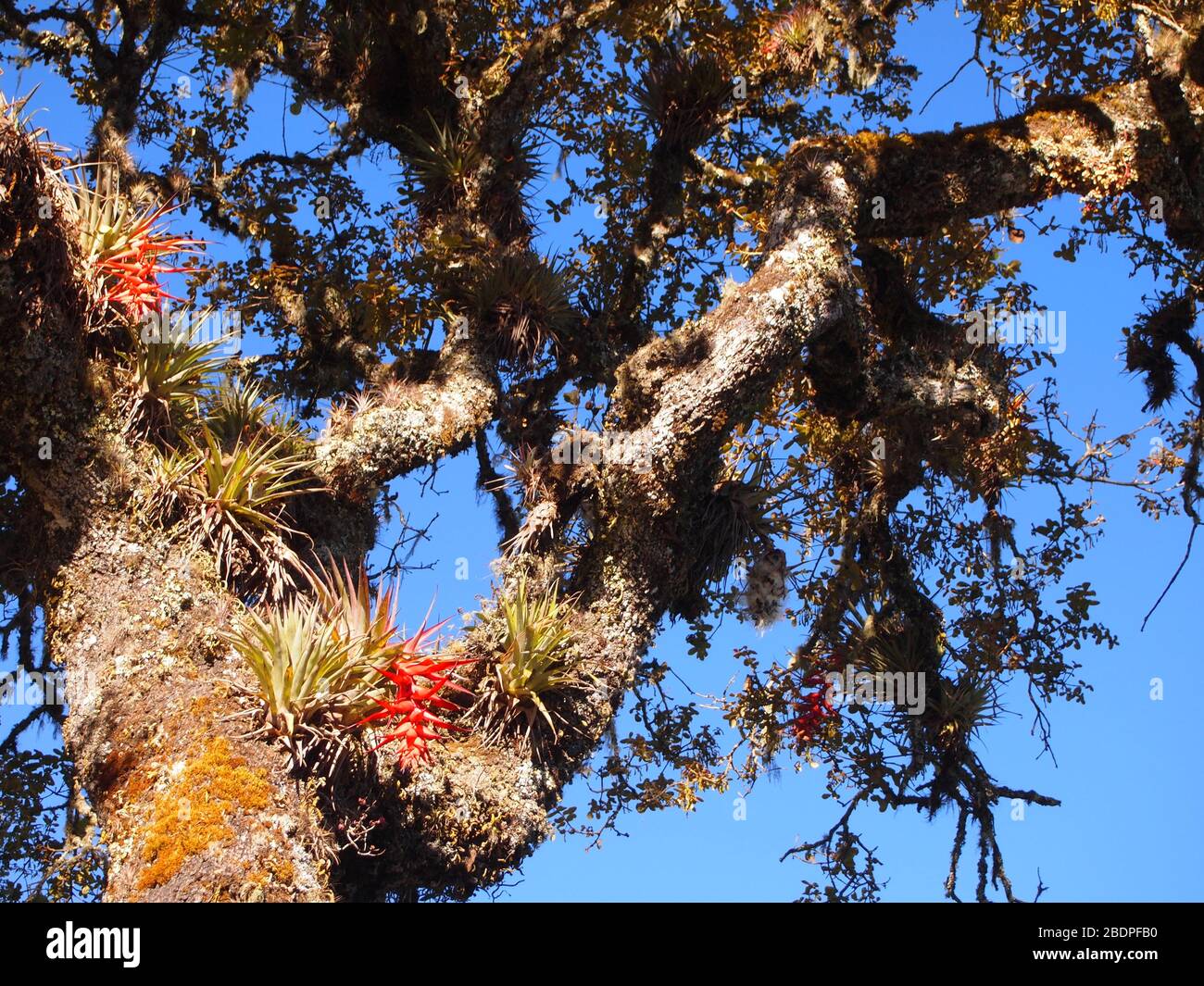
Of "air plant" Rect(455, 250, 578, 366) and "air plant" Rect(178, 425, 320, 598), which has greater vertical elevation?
"air plant" Rect(455, 250, 578, 366)

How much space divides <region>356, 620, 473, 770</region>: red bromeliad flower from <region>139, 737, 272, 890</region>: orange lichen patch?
1.90 ft

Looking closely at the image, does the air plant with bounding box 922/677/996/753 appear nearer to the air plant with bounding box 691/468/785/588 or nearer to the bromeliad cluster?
the air plant with bounding box 691/468/785/588

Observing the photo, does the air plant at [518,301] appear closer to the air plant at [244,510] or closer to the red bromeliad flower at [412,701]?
the air plant at [244,510]

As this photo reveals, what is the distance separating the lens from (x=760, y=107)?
27.6ft

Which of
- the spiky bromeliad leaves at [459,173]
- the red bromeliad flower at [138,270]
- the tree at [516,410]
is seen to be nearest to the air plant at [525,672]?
the tree at [516,410]

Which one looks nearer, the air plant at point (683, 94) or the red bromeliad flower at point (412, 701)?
the red bromeliad flower at point (412, 701)

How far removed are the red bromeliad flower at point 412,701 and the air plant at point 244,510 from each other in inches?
40.6

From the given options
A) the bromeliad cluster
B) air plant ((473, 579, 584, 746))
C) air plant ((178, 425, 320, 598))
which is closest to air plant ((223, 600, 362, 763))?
the bromeliad cluster

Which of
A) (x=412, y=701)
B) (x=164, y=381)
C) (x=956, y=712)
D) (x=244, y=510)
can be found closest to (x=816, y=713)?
(x=956, y=712)

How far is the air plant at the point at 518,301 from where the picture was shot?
287 inches

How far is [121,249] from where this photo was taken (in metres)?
5.72

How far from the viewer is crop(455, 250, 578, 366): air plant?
729cm

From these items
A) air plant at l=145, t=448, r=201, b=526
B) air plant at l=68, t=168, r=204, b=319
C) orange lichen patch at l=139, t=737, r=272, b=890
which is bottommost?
orange lichen patch at l=139, t=737, r=272, b=890

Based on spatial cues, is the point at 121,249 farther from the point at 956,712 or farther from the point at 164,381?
the point at 956,712
